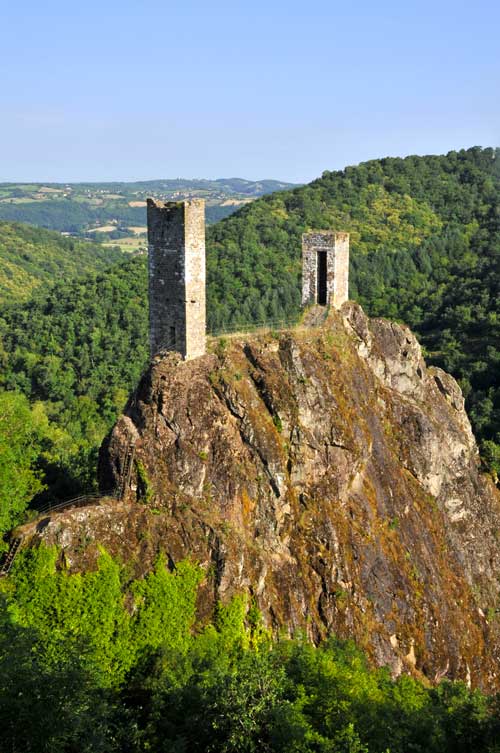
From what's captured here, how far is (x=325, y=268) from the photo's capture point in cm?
2744

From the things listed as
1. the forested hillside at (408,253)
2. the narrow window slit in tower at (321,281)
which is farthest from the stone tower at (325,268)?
the forested hillside at (408,253)

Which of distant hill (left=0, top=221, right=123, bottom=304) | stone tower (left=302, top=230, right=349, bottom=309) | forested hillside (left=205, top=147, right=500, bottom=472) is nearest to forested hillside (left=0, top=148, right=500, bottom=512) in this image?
forested hillside (left=205, top=147, right=500, bottom=472)

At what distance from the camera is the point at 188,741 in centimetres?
1538

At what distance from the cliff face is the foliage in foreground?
86 cm

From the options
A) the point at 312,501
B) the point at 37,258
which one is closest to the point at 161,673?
the point at 312,501

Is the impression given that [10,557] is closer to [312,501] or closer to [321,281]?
[312,501]

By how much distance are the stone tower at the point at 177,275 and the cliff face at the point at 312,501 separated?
27.9 inches

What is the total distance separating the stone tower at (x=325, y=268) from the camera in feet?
88.3

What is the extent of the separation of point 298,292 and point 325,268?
38843mm

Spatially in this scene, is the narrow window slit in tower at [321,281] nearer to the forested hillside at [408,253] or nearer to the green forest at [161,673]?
the green forest at [161,673]

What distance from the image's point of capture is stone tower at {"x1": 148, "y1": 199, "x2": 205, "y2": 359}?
68.1ft

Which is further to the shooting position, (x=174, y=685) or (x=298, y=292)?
(x=298, y=292)

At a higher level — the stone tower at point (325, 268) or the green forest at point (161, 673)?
Result: the stone tower at point (325, 268)

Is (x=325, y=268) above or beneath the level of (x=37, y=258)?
above
